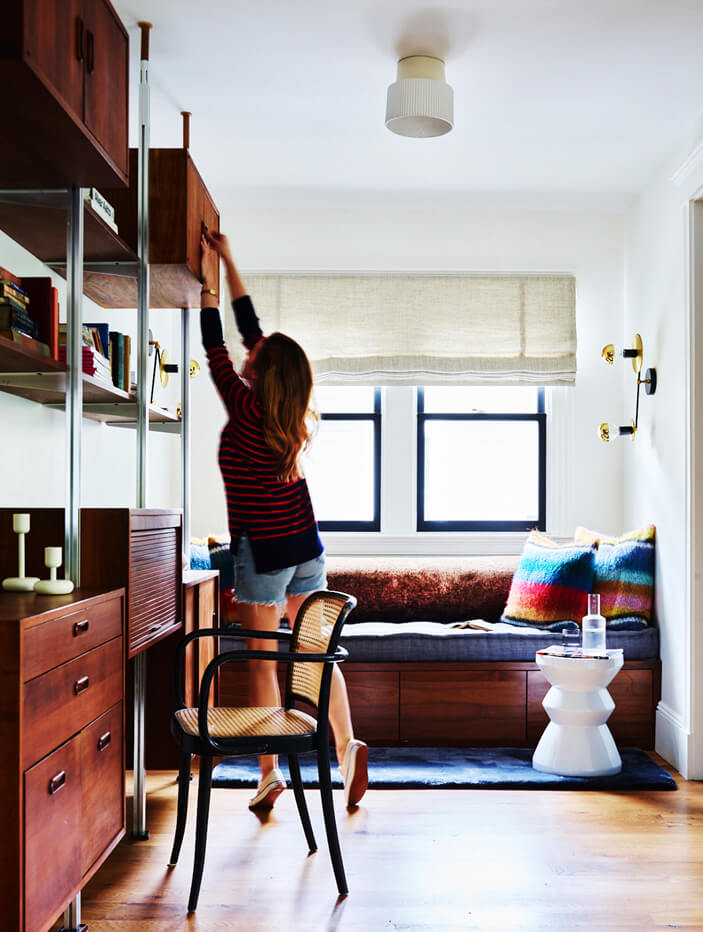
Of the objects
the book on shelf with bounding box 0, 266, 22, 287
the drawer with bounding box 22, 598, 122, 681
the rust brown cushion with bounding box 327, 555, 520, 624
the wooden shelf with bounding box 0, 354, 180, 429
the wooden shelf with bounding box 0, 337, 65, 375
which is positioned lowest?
the rust brown cushion with bounding box 327, 555, 520, 624

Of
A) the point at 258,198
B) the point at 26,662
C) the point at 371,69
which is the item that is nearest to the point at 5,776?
the point at 26,662

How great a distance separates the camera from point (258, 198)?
190 inches

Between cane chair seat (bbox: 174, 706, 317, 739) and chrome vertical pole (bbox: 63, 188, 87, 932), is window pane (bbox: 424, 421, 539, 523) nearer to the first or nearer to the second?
cane chair seat (bbox: 174, 706, 317, 739)

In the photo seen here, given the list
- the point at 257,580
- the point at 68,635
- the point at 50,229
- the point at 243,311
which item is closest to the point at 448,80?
the point at 243,311

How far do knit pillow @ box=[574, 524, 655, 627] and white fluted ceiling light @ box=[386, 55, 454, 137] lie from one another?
2.08 metres

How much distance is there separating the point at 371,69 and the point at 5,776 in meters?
2.63

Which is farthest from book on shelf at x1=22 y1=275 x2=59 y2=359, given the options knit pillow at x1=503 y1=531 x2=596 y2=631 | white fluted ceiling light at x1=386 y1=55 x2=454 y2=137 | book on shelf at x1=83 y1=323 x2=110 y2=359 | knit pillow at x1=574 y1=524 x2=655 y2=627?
knit pillow at x1=574 y1=524 x2=655 y2=627

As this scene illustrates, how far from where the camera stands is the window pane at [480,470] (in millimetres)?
5055

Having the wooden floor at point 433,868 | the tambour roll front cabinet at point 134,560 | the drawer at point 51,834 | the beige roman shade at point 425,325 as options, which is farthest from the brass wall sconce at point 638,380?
the drawer at point 51,834

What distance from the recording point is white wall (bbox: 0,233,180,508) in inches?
114

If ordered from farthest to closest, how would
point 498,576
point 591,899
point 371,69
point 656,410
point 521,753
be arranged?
point 498,576 → point 656,410 → point 521,753 → point 371,69 → point 591,899

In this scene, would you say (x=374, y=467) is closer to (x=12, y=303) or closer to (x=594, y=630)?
(x=594, y=630)

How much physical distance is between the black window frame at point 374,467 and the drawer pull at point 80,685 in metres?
2.94

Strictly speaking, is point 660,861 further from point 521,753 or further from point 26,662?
point 26,662
